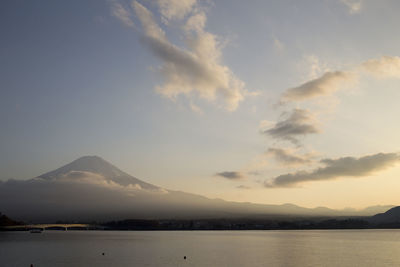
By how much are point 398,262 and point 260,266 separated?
36250 millimetres

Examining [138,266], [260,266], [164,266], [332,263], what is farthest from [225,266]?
[332,263]

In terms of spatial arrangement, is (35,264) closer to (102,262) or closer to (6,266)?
(6,266)

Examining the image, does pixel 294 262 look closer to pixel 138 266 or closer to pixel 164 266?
pixel 164 266

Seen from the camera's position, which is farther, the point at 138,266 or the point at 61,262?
the point at 61,262

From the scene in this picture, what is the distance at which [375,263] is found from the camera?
82688 mm

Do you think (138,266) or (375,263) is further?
(375,263)

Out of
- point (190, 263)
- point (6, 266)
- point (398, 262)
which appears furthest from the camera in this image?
point (398, 262)

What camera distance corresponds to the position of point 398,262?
8481 cm

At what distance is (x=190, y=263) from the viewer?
78938 millimetres

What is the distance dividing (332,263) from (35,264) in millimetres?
65910

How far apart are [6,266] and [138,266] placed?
87.2ft

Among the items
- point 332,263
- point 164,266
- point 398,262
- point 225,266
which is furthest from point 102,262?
point 398,262

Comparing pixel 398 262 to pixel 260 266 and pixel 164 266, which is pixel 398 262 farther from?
pixel 164 266

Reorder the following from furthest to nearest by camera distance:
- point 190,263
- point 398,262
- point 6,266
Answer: point 398,262 → point 190,263 → point 6,266
